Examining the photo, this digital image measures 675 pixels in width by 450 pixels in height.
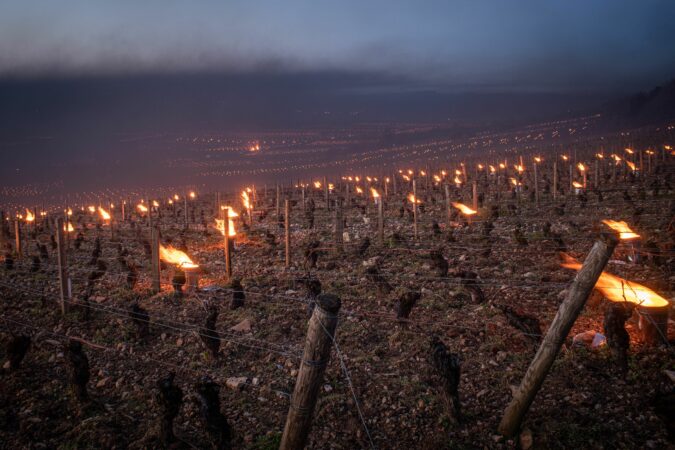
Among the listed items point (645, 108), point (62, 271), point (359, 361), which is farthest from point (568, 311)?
point (645, 108)

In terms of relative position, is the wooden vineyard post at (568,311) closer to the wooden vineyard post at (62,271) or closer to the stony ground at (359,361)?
the stony ground at (359,361)

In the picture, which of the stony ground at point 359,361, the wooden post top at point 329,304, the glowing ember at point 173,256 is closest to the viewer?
the wooden post top at point 329,304

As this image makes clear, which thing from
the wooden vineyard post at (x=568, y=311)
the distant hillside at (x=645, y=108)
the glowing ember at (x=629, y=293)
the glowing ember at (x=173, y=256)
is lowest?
the glowing ember at (x=173, y=256)

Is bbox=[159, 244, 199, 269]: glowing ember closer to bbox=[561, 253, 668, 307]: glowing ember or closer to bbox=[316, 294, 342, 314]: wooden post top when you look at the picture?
bbox=[316, 294, 342, 314]: wooden post top

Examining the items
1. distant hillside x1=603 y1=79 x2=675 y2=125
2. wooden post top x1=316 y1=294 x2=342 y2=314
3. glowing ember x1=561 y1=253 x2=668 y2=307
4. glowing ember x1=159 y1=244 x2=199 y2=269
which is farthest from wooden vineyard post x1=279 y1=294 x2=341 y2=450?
distant hillside x1=603 y1=79 x2=675 y2=125

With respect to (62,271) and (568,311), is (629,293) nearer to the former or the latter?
(568,311)

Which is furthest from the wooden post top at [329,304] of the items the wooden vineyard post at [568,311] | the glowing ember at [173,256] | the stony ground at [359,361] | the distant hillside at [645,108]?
the distant hillside at [645,108]
